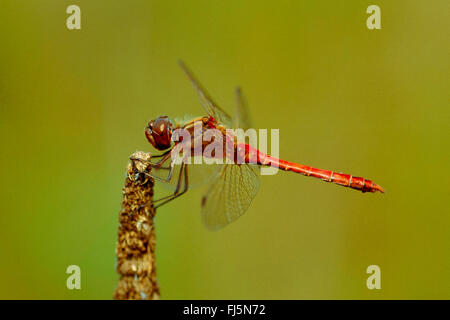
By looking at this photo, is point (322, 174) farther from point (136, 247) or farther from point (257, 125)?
point (136, 247)

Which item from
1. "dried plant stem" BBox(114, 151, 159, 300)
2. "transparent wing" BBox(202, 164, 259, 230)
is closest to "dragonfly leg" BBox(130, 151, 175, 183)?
"dried plant stem" BBox(114, 151, 159, 300)

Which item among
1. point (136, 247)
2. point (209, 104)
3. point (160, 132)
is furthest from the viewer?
point (209, 104)

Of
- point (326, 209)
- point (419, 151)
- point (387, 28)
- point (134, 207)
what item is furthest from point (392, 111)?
point (134, 207)

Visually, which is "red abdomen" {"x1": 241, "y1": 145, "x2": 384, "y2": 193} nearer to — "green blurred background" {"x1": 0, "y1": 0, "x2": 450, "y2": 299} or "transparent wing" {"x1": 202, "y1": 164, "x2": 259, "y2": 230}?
"transparent wing" {"x1": 202, "y1": 164, "x2": 259, "y2": 230}

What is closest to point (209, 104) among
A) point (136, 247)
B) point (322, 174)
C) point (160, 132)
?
point (160, 132)

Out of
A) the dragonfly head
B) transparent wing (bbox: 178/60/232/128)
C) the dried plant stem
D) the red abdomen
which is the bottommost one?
the dried plant stem

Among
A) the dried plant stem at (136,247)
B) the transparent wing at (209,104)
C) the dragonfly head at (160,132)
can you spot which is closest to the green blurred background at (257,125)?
the dragonfly head at (160,132)

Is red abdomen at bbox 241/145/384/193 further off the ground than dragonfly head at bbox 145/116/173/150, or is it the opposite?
dragonfly head at bbox 145/116/173/150
